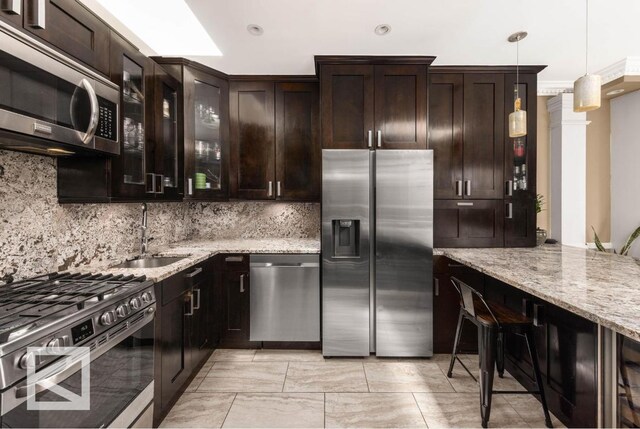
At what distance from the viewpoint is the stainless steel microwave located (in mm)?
1226

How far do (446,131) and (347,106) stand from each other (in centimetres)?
103

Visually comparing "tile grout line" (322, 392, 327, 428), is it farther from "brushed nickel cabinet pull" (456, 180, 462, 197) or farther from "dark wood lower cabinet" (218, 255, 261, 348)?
"brushed nickel cabinet pull" (456, 180, 462, 197)

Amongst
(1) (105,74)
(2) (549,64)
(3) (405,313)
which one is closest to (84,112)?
(1) (105,74)

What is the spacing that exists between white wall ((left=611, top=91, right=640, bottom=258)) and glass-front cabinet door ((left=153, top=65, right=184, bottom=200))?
4.86 metres

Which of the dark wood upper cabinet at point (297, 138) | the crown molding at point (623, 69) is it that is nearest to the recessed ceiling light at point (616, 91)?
the crown molding at point (623, 69)

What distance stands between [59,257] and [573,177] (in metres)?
4.73

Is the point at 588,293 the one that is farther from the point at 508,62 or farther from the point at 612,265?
the point at 508,62

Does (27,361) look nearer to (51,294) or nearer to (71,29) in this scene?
(51,294)

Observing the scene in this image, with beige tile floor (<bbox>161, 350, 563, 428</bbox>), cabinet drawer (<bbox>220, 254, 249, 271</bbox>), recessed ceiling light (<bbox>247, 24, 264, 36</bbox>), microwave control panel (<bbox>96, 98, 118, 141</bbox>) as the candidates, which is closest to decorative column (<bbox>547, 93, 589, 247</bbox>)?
beige tile floor (<bbox>161, 350, 563, 428</bbox>)

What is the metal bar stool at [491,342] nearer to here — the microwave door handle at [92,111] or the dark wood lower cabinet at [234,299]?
the dark wood lower cabinet at [234,299]

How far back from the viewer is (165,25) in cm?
258

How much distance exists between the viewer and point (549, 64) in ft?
9.83

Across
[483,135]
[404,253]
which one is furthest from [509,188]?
[404,253]

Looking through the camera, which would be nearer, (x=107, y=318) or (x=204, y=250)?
(x=107, y=318)
